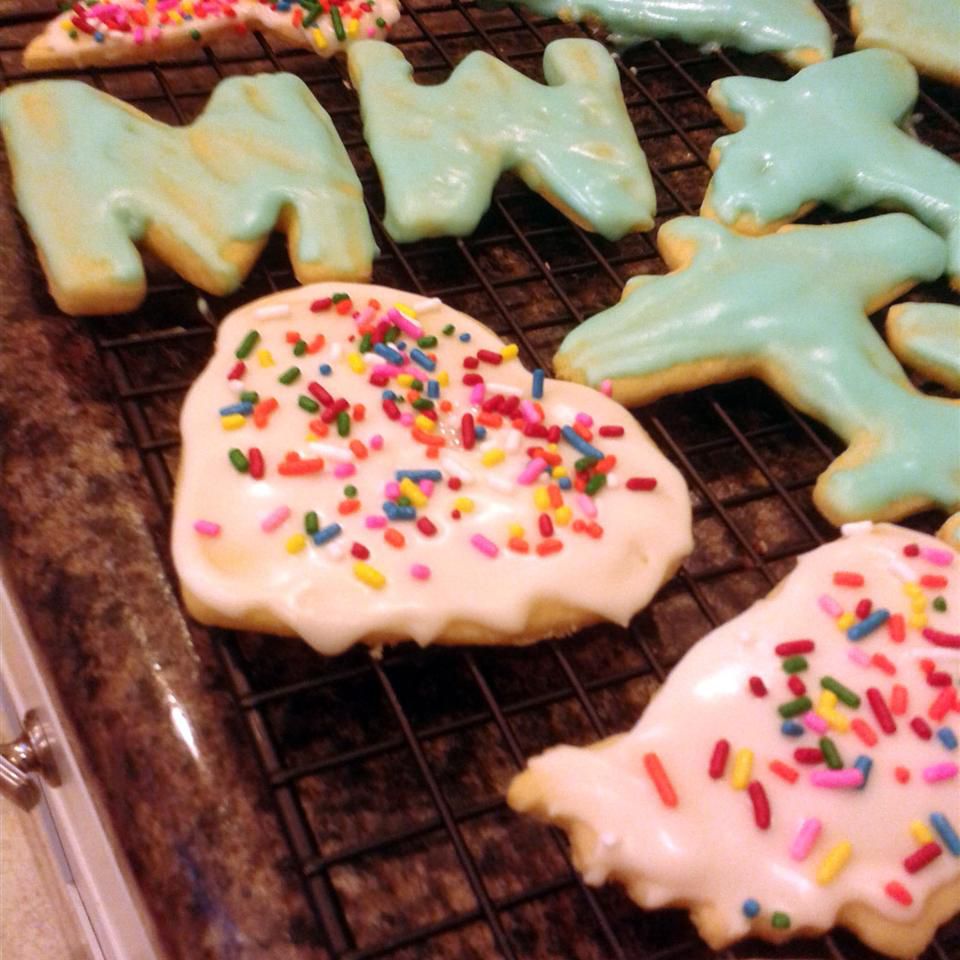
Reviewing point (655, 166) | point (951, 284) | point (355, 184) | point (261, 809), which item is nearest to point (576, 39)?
point (655, 166)

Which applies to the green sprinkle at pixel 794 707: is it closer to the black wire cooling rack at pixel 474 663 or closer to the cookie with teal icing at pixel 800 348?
the black wire cooling rack at pixel 474 663

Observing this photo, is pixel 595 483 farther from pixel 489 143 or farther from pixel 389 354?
pixel 489 143

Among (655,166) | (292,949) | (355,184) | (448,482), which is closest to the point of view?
(292,949)

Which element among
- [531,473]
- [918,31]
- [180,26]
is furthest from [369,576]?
[918,31]

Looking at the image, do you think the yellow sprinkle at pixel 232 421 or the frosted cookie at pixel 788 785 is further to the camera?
the yellow sprinkle at pixel 232 421

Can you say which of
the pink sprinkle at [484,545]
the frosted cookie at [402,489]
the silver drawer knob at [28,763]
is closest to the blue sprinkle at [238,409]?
the frosted cookie at [402,489]

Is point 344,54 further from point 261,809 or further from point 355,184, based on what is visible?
point 261,809

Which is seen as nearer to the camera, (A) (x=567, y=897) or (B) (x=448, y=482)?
(A) (x=567, y=897)
